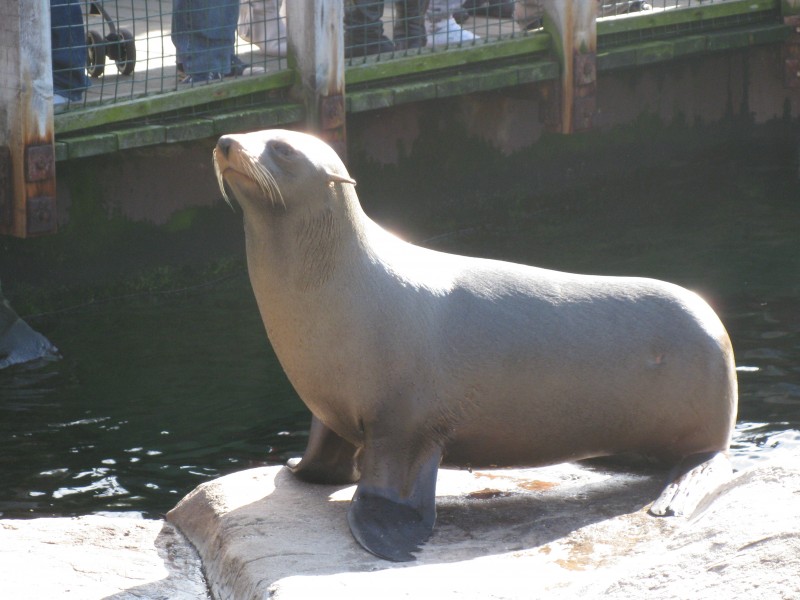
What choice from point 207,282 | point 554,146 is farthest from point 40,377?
point 554,146

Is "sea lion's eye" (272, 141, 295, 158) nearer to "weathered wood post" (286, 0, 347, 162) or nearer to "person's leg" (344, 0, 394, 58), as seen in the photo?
"weathered wood post" (286, 0, 347, 162)

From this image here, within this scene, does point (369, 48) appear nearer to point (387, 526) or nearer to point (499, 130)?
point (499, 130)

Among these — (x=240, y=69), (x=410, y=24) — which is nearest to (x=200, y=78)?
(x=240, y=69)

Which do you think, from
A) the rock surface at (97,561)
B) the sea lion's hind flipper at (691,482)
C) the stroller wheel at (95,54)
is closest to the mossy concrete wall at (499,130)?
the stroller wheel at (95,54)

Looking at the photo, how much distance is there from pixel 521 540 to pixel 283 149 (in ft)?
4.67

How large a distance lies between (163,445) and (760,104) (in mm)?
7356

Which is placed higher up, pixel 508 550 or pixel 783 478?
pixel 783 478

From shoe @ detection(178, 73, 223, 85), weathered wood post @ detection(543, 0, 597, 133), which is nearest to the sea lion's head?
shoe @ detection(178, 73, 223, 85)

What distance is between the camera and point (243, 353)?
7523mm

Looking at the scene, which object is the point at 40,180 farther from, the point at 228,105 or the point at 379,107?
the point at 379,107

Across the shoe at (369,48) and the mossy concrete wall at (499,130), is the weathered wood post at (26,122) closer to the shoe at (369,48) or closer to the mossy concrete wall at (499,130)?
the mossy concrete wall at (499,130)

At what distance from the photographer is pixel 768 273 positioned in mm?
8695

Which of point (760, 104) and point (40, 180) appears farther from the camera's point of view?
point (760, 104)

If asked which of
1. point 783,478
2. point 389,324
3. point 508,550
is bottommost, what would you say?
point 508,550
